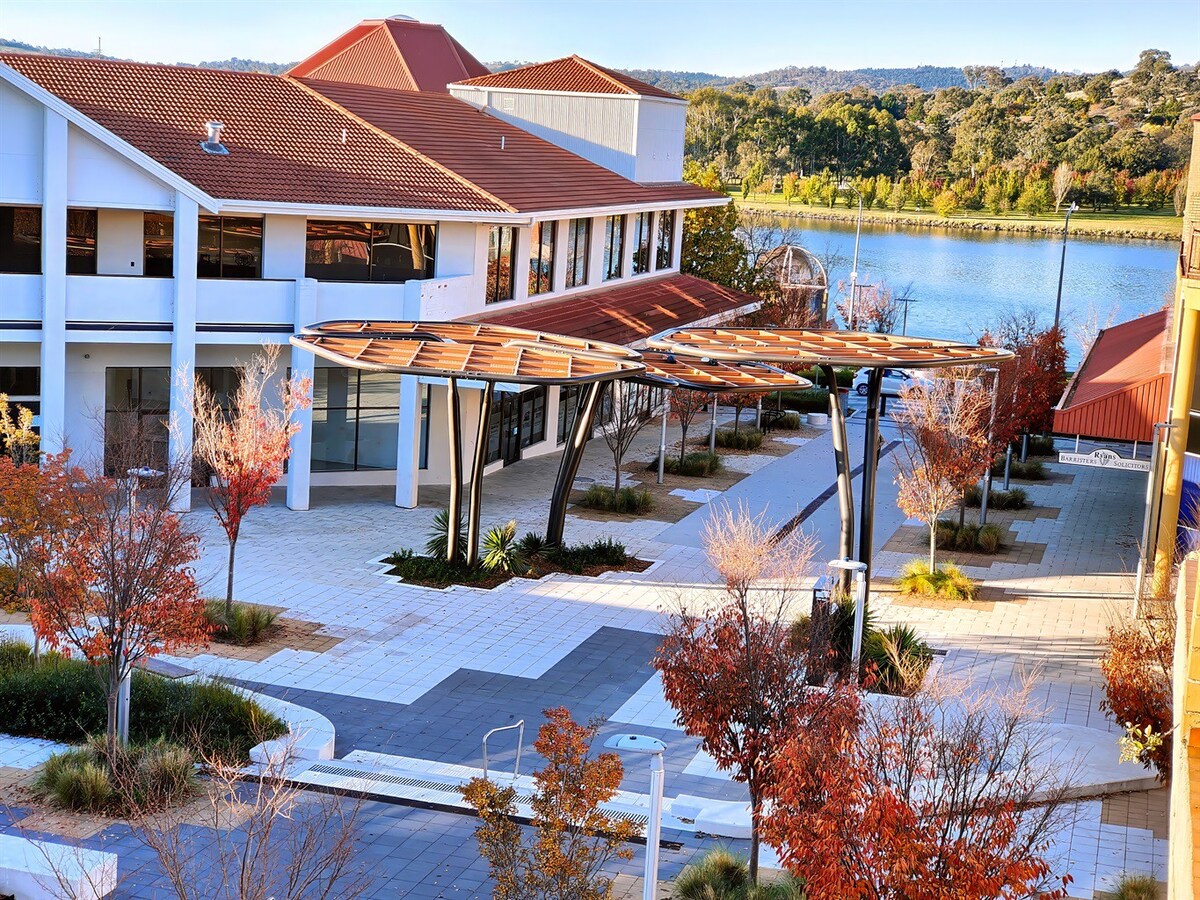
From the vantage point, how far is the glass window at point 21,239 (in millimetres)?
27172

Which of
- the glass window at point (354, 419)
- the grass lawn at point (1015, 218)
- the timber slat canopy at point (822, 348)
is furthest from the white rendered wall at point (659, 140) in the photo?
the grass lawn at point (1015, 218)

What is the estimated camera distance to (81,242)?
91.8 feet

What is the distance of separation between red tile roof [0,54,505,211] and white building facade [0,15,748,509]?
0.07 meters

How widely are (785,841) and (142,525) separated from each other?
326 inches

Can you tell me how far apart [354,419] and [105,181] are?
704cm

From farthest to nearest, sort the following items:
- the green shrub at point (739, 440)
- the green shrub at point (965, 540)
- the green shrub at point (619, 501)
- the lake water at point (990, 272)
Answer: the lake water at point (990, 272)
the green shrub at point (739, 440)
the green shrub at point (619, 501)
the green shrub at point (965, 540)

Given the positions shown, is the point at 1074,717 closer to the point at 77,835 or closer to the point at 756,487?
the point at 77,835

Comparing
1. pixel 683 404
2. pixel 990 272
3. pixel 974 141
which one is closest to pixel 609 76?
pixel 683 404

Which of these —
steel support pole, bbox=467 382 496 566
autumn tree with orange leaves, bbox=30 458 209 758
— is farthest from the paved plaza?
autumn tree with orange leaves, bbox=30 458 209 758

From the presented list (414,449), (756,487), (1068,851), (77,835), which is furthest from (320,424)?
(1068,851)

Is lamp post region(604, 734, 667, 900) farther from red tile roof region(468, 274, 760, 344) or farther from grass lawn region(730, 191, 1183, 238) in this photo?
grass lawn region(730, 191, 1183, 238)

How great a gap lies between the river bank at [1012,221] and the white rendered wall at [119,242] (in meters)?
80.6

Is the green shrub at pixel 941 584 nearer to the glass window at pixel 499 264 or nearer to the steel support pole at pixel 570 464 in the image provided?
the steel support pole at pixel 570 464

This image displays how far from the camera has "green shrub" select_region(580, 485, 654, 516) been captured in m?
30.3
